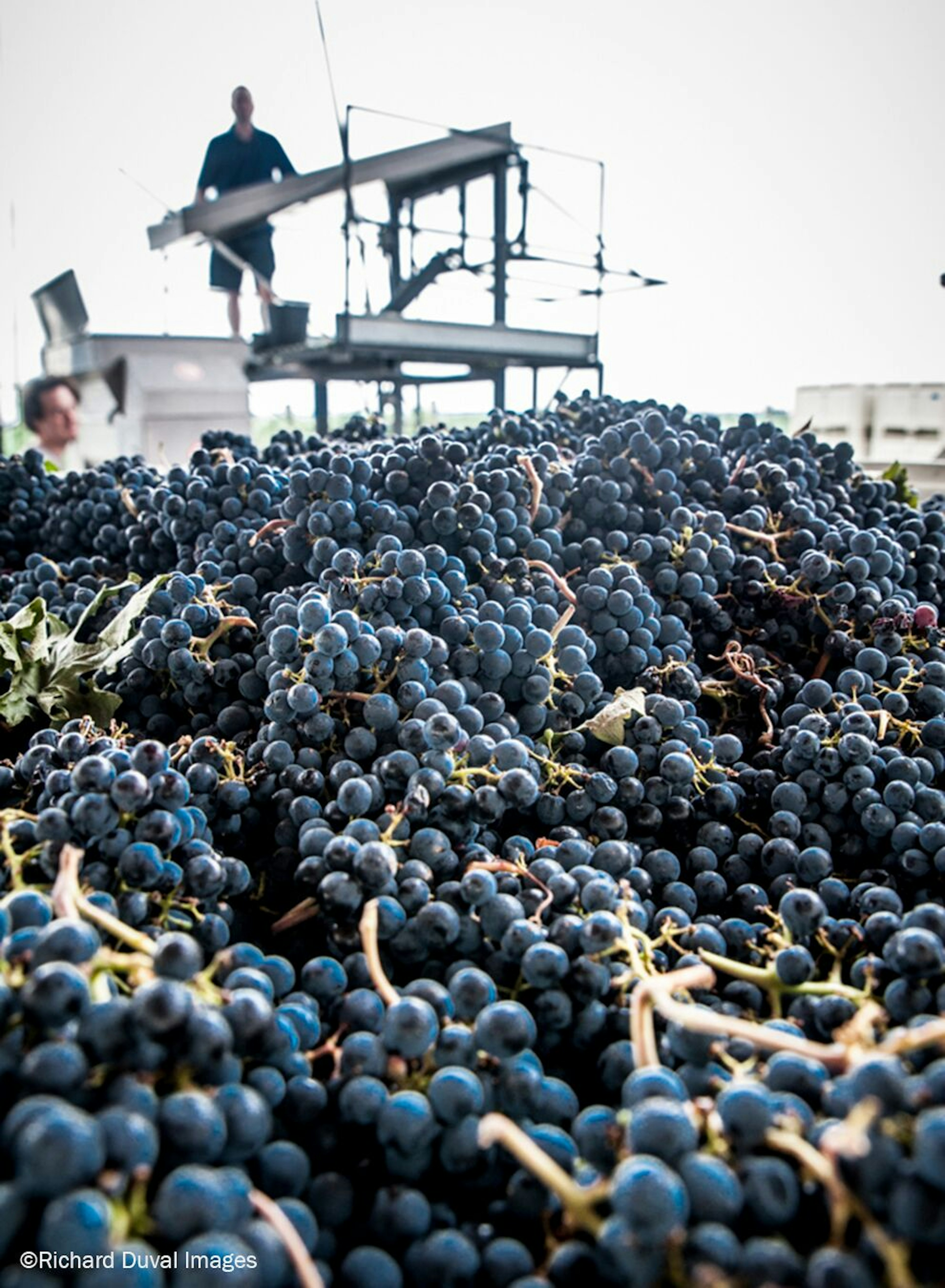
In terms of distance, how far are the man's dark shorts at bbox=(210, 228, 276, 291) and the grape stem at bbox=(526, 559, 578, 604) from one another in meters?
Result: 4.49

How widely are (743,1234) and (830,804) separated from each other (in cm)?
59

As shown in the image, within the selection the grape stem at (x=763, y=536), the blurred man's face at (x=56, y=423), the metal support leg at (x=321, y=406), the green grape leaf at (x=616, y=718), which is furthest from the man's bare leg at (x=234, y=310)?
the green grape leaf at (x=616, y=718)

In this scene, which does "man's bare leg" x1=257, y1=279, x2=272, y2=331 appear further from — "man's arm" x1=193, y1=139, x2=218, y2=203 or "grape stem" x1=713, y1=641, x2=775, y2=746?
"grape stem" x1=713, y1=641, x2=775, y2=746

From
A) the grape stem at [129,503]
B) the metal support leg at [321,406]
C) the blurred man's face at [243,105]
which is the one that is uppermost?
the blurred man's face at [243,105]

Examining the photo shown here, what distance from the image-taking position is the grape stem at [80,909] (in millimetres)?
558

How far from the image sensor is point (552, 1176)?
44cm

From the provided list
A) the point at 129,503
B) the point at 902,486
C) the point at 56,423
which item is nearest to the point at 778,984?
the point at 129,503

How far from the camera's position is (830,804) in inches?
37.2

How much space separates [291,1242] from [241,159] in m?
5.51

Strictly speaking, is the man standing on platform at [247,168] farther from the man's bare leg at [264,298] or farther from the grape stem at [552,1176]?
the grape stem at [552,1176]

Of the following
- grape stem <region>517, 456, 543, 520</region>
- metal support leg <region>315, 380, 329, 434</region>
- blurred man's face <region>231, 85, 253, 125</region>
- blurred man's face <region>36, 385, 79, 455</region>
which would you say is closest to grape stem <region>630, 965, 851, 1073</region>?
grape stem <region>517, 456, 543, 520</region>

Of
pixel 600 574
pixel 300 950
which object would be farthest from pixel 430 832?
pixel 600 574

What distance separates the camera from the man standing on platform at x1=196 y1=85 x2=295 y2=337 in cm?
482

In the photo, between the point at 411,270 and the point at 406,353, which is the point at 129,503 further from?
the point at 411,270
